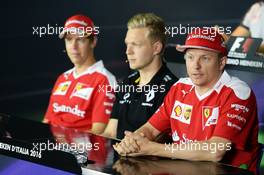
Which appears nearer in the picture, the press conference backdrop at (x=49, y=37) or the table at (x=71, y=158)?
the table at (x=71, y=158)

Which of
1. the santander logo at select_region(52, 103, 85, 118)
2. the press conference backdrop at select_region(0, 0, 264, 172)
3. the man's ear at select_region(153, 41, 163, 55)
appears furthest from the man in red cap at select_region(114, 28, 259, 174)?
the press conference backdrop at select_region(0, 0, 264, 172)

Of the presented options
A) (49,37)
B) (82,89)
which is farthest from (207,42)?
(49,37)

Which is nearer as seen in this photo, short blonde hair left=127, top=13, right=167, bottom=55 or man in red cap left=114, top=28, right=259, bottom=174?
man in red cap left=114, top=28, right=259, bottom=174

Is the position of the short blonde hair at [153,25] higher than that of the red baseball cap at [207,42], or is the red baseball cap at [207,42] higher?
the short blonde hair at [153,25]

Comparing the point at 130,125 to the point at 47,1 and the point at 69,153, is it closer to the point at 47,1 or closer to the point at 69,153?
the point at 69,153

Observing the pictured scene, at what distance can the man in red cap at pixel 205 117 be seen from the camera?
2.87 meters

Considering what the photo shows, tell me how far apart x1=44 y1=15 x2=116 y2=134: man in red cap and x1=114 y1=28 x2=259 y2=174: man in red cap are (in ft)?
2.51

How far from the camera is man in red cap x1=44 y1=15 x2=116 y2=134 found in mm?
4008

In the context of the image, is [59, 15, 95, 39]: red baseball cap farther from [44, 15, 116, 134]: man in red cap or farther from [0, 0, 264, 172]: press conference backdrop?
[0, 0, 264, 172]: press conference backdrop

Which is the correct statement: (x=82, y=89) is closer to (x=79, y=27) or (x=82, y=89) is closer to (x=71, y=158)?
(x=79, y=27)

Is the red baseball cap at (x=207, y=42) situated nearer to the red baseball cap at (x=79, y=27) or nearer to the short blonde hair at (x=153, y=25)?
the short blonde hair at (x=153, y=25)

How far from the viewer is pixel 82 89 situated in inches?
164

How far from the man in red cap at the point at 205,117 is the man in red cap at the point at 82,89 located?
2.51 ft

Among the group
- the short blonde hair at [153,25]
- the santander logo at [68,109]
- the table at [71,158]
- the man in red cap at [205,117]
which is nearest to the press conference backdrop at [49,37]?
the santander logo at [68,109]
